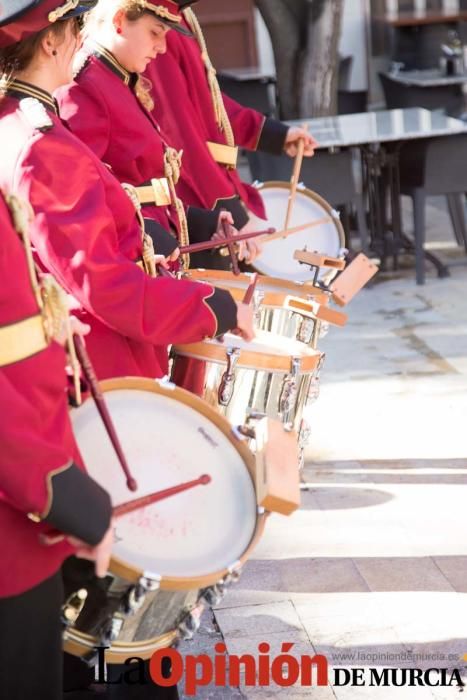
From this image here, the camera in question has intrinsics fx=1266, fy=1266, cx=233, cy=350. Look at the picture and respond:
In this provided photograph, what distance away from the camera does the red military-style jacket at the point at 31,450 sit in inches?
66.3

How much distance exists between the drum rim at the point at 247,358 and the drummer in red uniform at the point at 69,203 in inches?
17.3

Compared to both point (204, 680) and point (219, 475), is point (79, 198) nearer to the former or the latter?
point (219, 475)

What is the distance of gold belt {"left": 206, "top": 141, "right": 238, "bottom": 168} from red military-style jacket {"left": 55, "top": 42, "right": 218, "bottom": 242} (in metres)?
0.72

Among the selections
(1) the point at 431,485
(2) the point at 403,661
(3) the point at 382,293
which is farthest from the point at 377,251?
(2) the point at 403,661

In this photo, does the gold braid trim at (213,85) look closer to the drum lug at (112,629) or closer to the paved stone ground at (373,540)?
the paved stone ground at (373,540)

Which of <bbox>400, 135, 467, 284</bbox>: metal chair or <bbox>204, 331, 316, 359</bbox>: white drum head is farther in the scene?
<bbox>400, 135, 467, 284</bbox>: metal chair

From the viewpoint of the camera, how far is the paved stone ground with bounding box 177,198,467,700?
9.72 feet

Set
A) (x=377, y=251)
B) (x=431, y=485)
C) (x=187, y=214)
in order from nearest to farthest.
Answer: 1. (x=187, y=214)
2. (x=431, y=485)
3. (x=377, y=251)

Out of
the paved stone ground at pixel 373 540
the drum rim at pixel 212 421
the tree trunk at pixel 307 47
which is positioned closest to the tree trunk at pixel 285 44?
the tree trunk at pixel 307 47

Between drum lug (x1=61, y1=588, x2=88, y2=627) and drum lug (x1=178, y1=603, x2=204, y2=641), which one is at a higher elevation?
drum lug (x1=61, y1=588, x2=88, y2=627)

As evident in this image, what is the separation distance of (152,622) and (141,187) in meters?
1.51

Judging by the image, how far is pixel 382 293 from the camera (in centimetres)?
714

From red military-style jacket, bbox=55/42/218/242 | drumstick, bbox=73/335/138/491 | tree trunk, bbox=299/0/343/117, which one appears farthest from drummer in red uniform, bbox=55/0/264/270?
tree trunk, bbox=299/0/343/117

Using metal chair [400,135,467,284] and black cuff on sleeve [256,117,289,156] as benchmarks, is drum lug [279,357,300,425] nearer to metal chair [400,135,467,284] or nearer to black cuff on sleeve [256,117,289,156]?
black cuff on sleeve [256,117,289,156]
